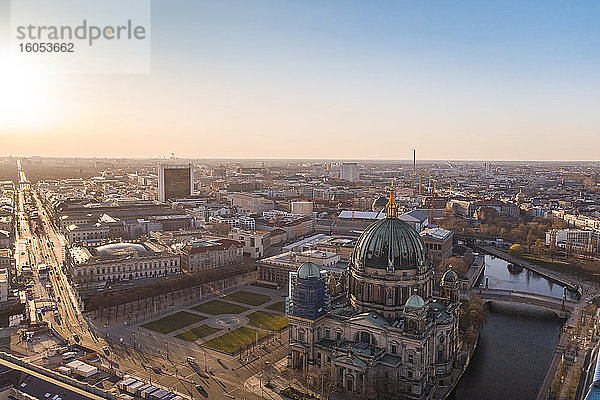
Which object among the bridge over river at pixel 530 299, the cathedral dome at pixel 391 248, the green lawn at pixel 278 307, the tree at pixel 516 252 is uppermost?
the cathedral dome at pixel 391 248

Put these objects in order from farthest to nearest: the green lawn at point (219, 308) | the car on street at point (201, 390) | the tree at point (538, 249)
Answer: the tree at point (538, 249), the green lawn at point (219, 308), the car on street at point (201, 390)

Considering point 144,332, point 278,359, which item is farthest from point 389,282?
point 144,332

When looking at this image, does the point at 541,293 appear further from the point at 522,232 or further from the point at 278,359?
the point at 278,359

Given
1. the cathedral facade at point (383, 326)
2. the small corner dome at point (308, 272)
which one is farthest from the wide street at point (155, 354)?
the small corner dome at point (308, 272)

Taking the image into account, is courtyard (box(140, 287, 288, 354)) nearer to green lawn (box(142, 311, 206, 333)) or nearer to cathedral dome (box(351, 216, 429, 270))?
green lawn (box(142, 311, 206, 333))

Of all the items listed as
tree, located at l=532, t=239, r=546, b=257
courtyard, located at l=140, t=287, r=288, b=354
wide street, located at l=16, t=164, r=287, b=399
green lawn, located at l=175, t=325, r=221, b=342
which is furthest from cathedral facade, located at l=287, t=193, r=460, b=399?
tree, located at l=532, t=239, r=546, b=257

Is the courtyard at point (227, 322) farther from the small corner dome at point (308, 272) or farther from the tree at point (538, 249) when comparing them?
the tree at point (538, 249)

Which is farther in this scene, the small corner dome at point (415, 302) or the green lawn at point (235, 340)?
the green lawn at point (235, 340)
